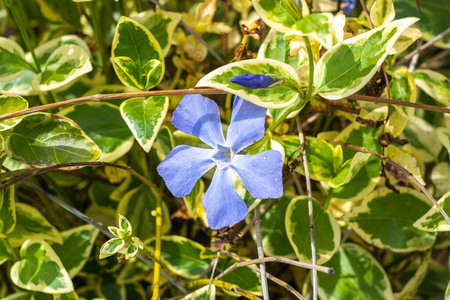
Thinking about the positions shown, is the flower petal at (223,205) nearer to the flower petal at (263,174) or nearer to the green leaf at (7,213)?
the flower petal at (263,174)

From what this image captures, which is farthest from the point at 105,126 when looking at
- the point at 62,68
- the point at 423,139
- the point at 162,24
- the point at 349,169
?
the point at 423,139

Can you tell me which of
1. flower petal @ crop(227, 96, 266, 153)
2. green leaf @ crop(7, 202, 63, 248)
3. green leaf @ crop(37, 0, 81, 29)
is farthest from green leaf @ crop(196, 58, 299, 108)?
green leaf @ crop(37, 0, 81, 29)

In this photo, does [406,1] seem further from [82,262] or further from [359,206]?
[82,262]

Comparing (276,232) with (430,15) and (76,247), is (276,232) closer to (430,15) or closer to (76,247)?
(76,247)

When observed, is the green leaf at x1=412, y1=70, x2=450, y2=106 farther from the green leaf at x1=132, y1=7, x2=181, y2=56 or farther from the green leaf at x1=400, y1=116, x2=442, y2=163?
the green leaf at x1=132, y1=7, x2=181, y2=56

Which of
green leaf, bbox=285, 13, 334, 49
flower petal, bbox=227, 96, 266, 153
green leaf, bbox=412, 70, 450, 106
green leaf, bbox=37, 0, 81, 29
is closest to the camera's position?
green leaf, bbox=285, 13, 334, 49

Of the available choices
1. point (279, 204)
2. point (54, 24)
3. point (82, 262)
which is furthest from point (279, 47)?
point (54, 24)

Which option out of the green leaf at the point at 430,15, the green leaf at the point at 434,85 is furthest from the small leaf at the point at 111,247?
the green leaf at the point at 430,15
